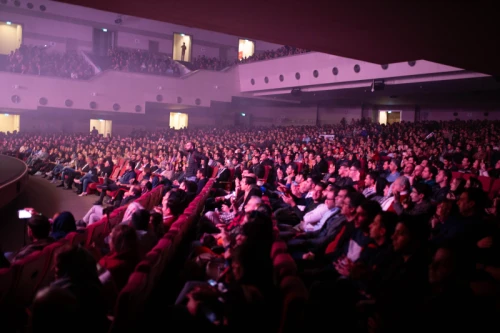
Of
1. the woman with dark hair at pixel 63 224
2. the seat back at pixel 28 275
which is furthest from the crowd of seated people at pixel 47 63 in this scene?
the seat back at pixel 28 275

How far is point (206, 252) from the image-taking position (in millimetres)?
3682

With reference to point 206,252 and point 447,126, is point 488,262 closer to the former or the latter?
point 206,252

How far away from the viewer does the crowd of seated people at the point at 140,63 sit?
23156 millimetres

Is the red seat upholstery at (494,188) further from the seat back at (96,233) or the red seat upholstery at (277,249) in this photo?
the seat back at (96,233)

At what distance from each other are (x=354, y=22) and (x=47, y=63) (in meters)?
20.4

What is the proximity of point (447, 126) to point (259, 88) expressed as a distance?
1116cm

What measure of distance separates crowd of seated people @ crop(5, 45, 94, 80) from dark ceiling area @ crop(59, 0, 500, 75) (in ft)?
59.1

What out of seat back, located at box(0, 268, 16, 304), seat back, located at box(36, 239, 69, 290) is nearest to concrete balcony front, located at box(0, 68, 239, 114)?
seat back, located at box(36, 239, 69, 290)

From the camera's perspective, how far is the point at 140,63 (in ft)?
77.7

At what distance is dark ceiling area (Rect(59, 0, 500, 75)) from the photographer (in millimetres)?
4145

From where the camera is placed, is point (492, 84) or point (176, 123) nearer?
point (492, 84)

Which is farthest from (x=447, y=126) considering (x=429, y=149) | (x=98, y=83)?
(x=98, y=83)

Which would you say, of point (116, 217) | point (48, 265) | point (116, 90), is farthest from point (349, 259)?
point (116, 90)

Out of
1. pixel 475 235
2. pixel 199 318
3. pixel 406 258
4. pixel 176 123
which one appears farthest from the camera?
pixel 176 123
